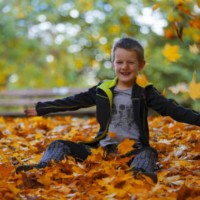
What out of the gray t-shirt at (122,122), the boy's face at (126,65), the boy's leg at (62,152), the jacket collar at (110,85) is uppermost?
the boy's face at (126,65)

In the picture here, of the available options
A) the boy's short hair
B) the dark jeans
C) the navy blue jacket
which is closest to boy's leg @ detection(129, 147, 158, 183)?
the dark jeans

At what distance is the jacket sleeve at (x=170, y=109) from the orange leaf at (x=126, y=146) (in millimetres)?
297

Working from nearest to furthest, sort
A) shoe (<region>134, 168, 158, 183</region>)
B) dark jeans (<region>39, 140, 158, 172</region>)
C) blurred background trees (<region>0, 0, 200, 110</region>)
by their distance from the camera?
shoe (<region>134, 168, 158, 183</region>)
dark jeans (<region>39, 140, 158, 172</region>)
blurred background trees (<region>0, 0, 200, 110</region>)

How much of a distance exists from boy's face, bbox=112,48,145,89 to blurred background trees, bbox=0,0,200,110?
6.07 meters

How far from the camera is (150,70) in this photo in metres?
11.0

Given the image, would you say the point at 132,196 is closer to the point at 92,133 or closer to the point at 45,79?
the point at 92,133

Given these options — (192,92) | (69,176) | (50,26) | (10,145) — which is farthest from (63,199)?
(50,26)

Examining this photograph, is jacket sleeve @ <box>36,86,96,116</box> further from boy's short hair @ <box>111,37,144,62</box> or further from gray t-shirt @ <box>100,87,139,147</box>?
boy's short hair @ <box>111,37,144,62</box>

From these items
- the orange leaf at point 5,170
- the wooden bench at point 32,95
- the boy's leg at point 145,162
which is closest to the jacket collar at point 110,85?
the boy's leg at point 145,162

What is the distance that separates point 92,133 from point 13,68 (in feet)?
29.8

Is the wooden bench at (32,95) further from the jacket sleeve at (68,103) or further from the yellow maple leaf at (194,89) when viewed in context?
the yellow maple leaf at (194,89)

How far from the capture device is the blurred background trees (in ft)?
35.8

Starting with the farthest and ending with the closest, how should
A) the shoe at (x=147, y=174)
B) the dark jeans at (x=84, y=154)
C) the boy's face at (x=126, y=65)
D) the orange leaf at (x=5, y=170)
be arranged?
the boy's face at (x=126, y=65) < the dark jeans at (x=84, y=154) < the orange leaf at (x=5, y=170) < the shoe at (x=147, y=174)

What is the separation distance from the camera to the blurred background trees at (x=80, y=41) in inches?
429
